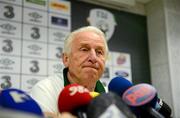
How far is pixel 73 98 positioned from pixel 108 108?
15 centimetres

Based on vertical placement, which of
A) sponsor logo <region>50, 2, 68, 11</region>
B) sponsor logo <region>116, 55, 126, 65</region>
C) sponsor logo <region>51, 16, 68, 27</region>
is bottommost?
sponsor logo <region>116, 55, 126, 65</region>

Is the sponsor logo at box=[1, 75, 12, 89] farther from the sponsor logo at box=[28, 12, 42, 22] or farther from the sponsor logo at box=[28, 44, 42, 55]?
the sponsor logo at box=[28, 12, 42, 22]

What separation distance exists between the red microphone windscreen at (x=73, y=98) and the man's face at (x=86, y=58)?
0.41 m

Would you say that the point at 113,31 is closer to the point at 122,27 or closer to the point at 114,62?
the point at 122,27

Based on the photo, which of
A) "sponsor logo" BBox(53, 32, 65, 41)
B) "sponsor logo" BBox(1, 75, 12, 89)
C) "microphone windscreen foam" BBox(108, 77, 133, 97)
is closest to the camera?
"microphone windscreen foam" BBox(108, 77, 133, 97)

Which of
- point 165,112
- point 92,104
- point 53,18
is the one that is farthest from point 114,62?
point 92,104

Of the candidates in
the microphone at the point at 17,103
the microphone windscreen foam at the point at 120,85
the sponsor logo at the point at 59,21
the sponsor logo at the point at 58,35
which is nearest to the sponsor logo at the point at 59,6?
the sponsor logo at the point at 59,21

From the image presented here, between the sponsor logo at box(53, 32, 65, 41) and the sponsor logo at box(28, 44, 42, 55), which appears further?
the sponsor logo at box(53, 32, 65, 41)

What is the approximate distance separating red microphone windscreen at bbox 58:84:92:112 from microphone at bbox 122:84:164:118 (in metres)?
0.10

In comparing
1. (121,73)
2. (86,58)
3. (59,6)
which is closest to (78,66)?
(86,58)

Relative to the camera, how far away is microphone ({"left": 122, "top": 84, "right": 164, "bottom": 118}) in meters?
0.61

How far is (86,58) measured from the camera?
106 centimetres

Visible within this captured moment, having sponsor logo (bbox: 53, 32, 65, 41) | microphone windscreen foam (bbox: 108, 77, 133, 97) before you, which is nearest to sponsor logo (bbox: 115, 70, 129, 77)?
sponsor logo (bbox: 53, 32, 65, 41)

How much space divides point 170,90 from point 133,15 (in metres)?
0.77
